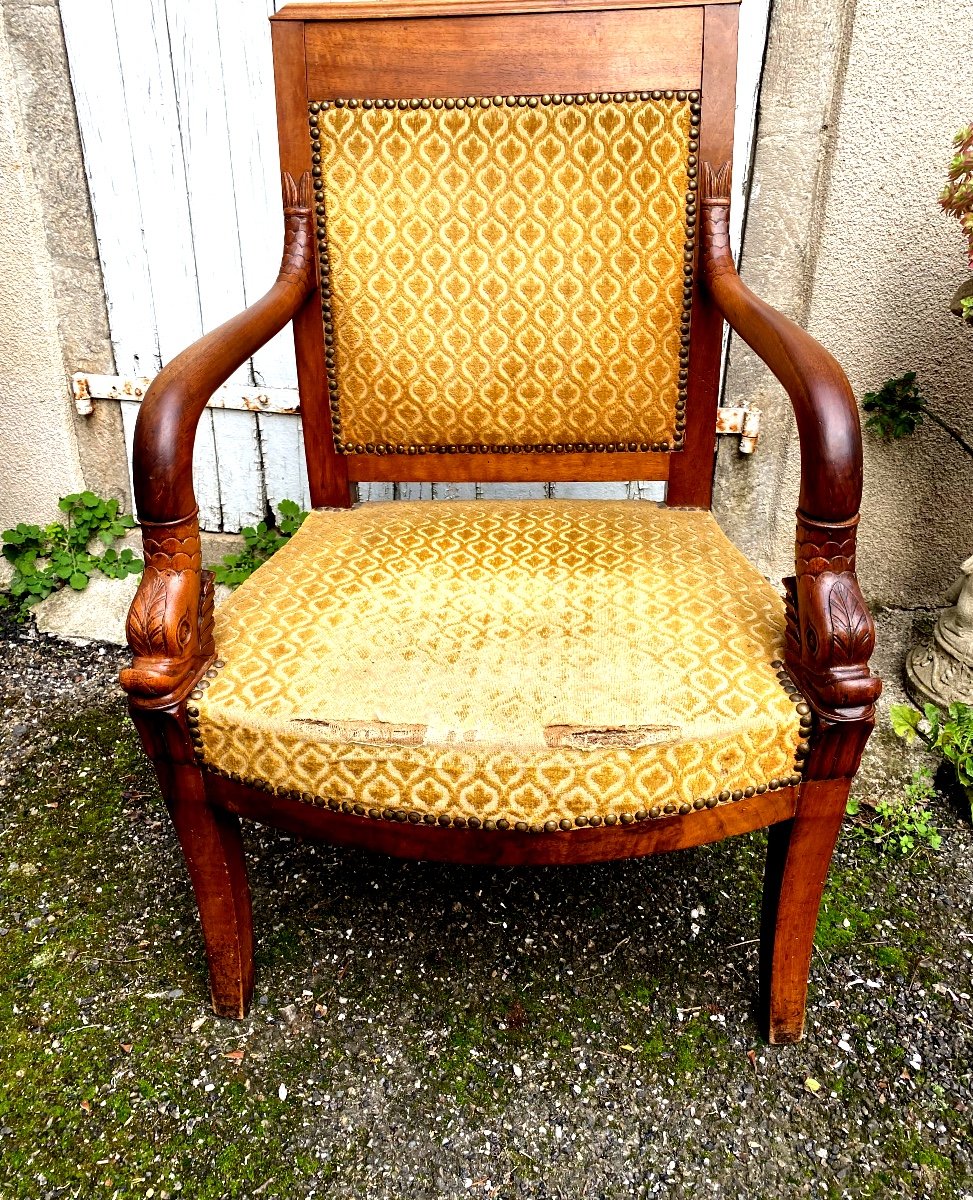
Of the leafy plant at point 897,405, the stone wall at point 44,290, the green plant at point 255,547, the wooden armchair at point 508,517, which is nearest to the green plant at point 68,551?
the stone wall at point 44,290

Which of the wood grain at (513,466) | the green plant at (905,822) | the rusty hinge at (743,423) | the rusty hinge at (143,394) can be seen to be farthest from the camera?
the rusty hinge at (143,394)

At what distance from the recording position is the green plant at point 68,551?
2383 millimetres

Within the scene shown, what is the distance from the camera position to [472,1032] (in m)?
1.30

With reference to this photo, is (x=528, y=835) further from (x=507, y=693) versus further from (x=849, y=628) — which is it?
(x=849, y=628)

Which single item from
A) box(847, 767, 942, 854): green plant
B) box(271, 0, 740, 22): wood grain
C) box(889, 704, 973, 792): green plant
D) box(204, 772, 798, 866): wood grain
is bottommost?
box(847, 767, 942, 854): green plant

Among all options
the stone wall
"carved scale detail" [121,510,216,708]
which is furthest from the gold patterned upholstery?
the stone wall

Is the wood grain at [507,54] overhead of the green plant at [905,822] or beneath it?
overhead

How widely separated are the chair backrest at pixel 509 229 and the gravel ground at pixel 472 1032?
748 mm

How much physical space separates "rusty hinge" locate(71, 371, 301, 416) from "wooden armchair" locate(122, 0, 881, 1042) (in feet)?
2.64

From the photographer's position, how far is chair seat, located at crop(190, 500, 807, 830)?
936 millimetres

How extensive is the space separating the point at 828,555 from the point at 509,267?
26.9 inches

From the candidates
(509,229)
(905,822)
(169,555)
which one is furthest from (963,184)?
(169,555)

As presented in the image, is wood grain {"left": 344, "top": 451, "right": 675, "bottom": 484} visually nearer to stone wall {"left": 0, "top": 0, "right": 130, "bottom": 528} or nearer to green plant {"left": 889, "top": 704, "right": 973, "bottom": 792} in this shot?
green plant {"left": 889, "top": 704, "right": 973, "bottom": 792}

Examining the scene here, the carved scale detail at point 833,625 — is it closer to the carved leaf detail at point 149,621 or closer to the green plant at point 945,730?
the carved leaf detail at point 149,621
